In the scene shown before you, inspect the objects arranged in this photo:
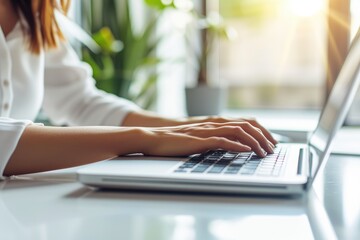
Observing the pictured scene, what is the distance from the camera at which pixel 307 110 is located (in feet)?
7.29

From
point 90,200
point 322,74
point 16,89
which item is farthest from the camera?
point 322,74

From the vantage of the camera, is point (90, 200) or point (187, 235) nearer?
point (187, 235)

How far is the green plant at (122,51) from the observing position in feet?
6.61

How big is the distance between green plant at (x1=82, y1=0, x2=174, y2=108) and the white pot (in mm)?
220

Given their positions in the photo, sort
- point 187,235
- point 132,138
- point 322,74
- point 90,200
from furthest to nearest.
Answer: point 322,74 → point 132,138 → point 90,200 → point 187,235

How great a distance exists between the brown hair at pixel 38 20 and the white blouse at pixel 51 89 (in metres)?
0.02

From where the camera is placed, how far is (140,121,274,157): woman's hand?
0.72m

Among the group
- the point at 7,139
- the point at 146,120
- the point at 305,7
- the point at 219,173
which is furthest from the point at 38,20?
the point at 305,7

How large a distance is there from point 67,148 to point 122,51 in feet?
4.70

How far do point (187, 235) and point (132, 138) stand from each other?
31cm

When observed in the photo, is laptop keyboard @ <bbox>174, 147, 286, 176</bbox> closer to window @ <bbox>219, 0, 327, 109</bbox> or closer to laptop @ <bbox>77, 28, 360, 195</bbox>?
laptop @ <bbox>77, 28, 360, 195</bbox>

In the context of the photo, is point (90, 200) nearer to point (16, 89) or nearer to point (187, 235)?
point (187, 235)

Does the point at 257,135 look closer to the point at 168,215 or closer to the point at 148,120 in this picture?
the point at 168,215

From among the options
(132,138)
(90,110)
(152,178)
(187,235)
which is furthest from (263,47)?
(187,235)
